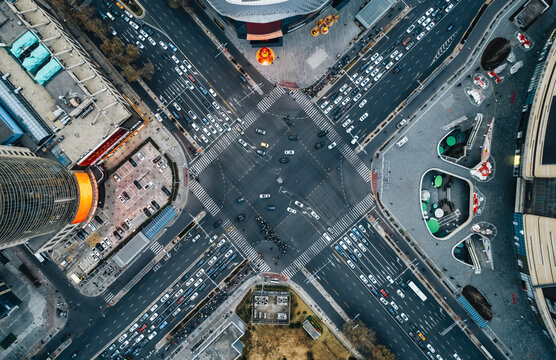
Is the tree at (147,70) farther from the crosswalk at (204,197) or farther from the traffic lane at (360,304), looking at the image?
the traffic lane at (360,304)

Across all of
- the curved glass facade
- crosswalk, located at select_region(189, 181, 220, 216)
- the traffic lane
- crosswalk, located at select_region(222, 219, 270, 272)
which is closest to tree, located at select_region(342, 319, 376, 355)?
the traffic lane

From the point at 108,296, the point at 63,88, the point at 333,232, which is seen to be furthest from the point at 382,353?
the point at 63,88

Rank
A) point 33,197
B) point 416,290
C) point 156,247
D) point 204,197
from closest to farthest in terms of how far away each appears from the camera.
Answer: point 33,197 → point 416,290 → point 204,197 → point 156,247

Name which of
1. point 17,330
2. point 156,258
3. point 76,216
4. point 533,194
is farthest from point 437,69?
point 17,330

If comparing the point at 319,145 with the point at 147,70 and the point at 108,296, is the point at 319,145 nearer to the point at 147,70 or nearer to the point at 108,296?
the point at 147,70

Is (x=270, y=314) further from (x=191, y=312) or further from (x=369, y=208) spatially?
(x=369, y=208)

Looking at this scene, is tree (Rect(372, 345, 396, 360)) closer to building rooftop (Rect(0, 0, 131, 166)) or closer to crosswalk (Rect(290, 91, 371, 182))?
crosswalk (Rect(290, 91, 371, 182))
